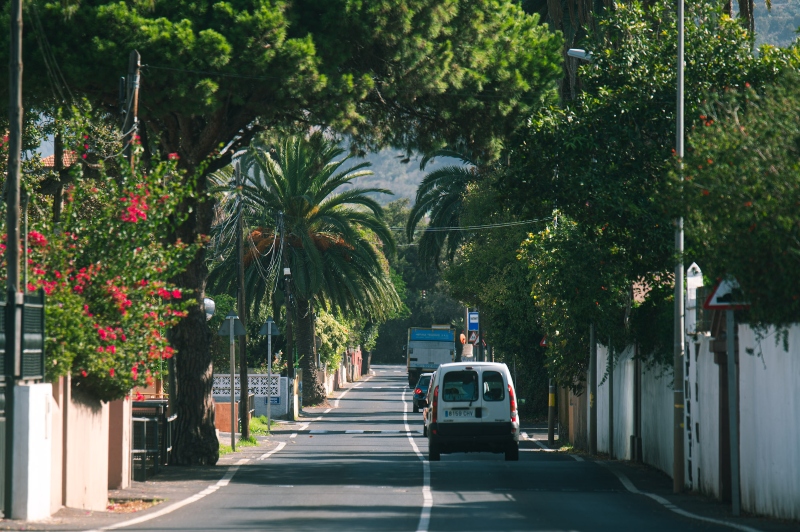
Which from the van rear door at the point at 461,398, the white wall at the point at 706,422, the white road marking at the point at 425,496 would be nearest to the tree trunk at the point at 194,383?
the white road marking at the point at 425,496

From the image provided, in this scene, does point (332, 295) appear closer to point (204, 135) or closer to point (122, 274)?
point (204, 135)

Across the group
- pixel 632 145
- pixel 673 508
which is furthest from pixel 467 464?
pixel 673 508

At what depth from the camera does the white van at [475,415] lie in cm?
2448

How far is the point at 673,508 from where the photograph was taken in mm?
15891

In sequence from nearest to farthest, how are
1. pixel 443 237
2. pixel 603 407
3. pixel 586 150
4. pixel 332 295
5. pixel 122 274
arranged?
pixel 122 274 → pixel 586 150 → pixel 603 407 → pixel 332 295 → pixel 443 237

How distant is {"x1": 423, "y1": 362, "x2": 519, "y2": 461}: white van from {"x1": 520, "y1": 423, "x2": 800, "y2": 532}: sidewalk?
215 centimetres

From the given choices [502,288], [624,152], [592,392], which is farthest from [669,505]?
[502,288]

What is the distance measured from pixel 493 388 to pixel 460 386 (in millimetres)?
691

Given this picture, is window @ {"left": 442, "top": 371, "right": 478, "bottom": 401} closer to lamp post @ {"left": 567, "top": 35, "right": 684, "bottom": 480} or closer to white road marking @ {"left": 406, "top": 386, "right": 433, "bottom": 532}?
white road marking @ {"left": 406, "top": 386, "right": 433, "bottom": 532}

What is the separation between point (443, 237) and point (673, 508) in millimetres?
37887

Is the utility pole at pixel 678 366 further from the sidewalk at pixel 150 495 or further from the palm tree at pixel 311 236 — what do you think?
the palm tree at pixel 311 236

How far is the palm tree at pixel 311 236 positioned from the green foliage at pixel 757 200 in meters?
30.2

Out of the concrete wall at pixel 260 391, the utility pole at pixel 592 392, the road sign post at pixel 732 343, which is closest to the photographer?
the road sign post at pixel 732 343

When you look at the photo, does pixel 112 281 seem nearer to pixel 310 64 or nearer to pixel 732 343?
pixel 310 64
